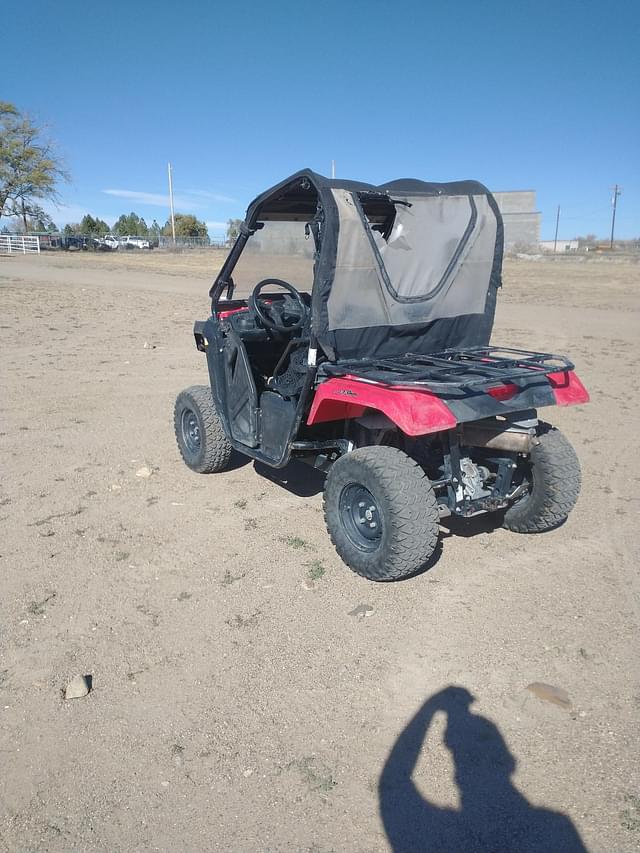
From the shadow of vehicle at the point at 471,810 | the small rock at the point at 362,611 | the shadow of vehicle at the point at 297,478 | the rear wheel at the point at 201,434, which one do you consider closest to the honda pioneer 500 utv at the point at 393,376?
the small rock at the point at 362,611

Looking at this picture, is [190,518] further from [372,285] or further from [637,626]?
[637,626]

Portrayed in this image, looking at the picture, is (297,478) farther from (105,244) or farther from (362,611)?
(105,244)

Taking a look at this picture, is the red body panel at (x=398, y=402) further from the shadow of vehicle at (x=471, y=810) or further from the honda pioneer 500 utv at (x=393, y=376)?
the shadow of vehicle at (x=471, y=810)

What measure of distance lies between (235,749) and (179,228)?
8601 centimetres

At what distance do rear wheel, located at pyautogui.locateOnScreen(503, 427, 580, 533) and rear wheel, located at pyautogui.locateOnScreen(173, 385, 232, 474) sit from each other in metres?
2.45

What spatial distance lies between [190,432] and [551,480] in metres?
3.09

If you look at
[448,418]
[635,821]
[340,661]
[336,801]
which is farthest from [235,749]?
[448,418]

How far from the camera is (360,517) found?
4242 millimetres

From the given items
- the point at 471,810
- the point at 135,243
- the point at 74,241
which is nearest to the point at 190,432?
the point at 471,810

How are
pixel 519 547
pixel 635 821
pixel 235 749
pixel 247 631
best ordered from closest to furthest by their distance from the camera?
pixel 635 821, pixel 235 749, pixel 247 631, pixel 519 547

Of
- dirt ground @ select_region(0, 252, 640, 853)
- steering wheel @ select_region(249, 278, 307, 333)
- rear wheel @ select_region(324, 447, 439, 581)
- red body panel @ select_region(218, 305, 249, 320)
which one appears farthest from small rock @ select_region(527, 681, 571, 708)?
red body panel @ select_region(218, 305, 249, 320)

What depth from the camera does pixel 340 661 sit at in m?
3.46

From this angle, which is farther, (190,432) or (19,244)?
(19,244)

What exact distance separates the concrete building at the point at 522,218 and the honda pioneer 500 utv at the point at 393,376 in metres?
52.4
